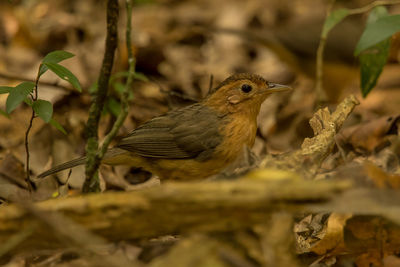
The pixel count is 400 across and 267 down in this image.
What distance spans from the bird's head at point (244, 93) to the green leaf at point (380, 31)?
3.27 ft

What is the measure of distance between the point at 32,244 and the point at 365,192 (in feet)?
4.34

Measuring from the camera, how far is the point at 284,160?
108 inches

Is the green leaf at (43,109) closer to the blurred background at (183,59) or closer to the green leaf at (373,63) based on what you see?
the blurred background at (183,59)

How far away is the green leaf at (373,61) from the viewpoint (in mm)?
4180

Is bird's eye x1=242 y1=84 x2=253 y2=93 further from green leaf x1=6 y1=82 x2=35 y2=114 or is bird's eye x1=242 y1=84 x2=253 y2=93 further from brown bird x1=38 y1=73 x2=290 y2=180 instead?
green leaf x1=6 y1=82 x2=35 y2=114

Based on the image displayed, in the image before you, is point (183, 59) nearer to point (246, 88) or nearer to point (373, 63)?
point (246, 88)

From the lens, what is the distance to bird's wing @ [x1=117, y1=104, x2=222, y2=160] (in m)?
4.13

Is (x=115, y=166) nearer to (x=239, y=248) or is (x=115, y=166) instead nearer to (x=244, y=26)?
(x=239, y=248)

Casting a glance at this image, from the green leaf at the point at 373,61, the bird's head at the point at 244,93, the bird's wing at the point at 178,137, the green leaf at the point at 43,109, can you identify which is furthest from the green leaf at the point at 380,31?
the green leaf at the point at 43,109

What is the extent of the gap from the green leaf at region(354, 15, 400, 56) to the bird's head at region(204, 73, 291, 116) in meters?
1.00

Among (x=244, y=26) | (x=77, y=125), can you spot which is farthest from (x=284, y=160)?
(x=244, y=26)

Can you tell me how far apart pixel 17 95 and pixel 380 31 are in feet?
6.59

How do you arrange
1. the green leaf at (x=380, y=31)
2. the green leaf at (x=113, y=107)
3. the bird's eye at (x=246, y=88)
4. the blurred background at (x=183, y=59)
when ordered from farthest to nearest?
the blurred background at (x=183, y=59) → the green leaf at (x=113, y=107) → the bird's eye at (x=246, y=88) → the green leaf at (x=380, y=31)

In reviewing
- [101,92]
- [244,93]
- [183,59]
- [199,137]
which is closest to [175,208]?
[101,92]
